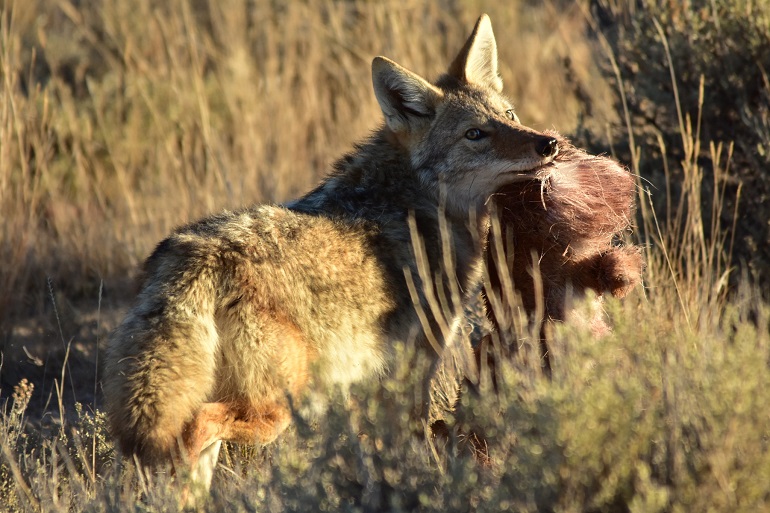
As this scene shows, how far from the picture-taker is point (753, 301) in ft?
16.9

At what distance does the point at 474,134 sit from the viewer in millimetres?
4379

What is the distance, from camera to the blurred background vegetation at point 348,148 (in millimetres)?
2498

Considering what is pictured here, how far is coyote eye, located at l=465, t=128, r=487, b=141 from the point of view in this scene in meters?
4.37

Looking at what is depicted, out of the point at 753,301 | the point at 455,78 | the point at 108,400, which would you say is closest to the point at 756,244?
the point at 753,301

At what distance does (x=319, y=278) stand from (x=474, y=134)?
1249mm

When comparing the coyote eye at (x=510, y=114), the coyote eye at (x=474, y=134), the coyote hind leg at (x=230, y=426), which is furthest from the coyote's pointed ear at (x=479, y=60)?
the coyote hind leg at (x=230, y=426)

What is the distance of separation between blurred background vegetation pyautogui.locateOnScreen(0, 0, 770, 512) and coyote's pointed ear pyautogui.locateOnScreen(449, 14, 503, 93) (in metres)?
1.05

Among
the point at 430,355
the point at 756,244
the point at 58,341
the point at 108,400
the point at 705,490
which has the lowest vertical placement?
the point at 58,341

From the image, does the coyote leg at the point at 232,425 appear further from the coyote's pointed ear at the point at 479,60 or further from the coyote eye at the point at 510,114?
the coyote's pointed ear at the point at 479,60

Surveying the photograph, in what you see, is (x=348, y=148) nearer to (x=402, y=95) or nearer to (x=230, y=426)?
(x=402, y=95)

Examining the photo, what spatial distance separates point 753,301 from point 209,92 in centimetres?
644

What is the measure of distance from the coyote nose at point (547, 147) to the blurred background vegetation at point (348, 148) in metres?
0.82

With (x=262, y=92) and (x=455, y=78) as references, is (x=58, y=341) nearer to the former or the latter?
(x=455, y=78)

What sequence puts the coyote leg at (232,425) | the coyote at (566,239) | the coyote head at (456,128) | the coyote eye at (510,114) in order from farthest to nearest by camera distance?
the coyote eye at (510,114)
the coyote head at (456,128)
the coyote at (566,239)
the coyote leg at (232,425)
